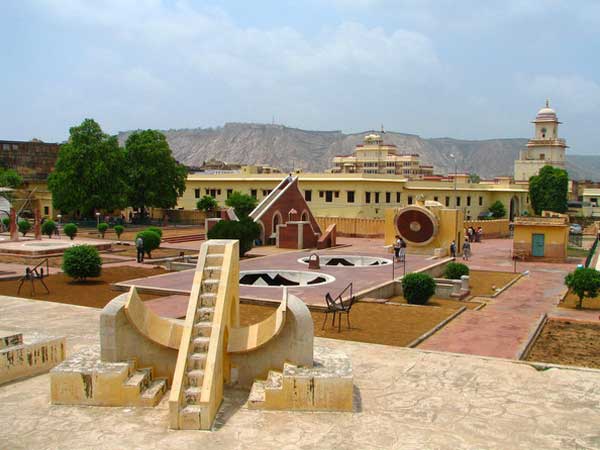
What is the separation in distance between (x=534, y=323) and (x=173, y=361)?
364 inches

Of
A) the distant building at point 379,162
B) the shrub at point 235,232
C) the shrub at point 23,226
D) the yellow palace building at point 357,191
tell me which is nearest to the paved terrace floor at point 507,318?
the shrub at point 235,232

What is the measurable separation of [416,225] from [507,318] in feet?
50.3

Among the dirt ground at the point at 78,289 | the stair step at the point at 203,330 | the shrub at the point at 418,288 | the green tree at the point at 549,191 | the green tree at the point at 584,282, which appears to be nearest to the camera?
the stair step at the point at 203,330

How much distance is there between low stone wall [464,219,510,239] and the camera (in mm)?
41963

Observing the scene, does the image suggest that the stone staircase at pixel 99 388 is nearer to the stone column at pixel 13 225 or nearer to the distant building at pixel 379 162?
the stone column at pixel 13 225

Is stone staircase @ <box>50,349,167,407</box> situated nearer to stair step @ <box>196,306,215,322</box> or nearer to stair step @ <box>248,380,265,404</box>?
stair step @ <box>196,306,215,322</box>

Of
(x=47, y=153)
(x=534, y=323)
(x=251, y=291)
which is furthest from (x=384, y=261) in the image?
(x=47, y=153)

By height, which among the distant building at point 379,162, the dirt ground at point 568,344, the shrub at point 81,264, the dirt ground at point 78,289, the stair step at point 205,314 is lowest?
the dirt ground at point 568,344

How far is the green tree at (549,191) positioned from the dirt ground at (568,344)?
46.8 meters

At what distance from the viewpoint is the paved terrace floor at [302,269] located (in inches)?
672

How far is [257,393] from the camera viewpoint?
8438 mm

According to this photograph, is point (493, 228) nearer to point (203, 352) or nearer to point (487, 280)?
point (487, 280)

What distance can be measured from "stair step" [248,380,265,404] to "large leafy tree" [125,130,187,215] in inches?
1462

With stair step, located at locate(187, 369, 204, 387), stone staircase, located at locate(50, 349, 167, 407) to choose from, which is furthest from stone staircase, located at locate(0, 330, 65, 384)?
stair step, located at locate(187, 369, 204, 387)
